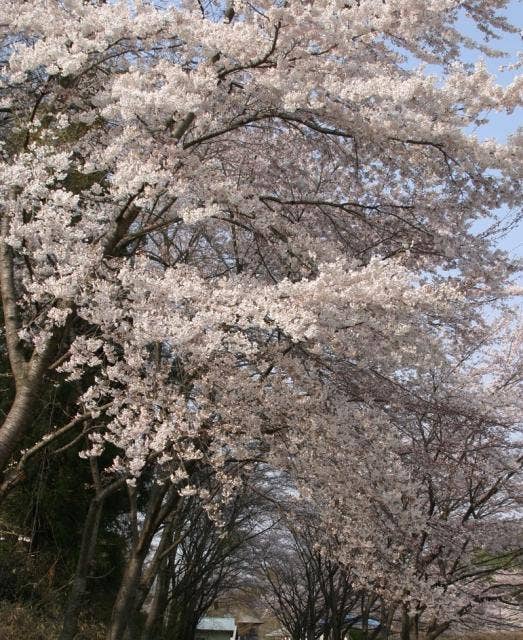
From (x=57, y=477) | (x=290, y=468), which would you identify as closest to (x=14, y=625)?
(x=57, y=477)

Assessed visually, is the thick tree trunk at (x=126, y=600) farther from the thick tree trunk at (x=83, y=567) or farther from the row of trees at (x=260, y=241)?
the thick tree trunk at (x=83, y=567)

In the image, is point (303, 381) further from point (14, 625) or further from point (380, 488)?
point (14, 625)

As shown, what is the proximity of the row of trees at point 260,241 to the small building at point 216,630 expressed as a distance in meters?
25.3

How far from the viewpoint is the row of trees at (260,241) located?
5270 millimetres

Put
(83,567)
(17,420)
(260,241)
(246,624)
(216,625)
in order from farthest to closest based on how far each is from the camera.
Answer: (246,624) → (216,625) → (83,567) → (260,241) → (17,420)

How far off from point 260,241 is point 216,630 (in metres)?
29.7

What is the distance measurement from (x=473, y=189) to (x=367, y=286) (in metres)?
2.42

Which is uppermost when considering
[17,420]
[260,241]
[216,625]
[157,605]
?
[260,241]

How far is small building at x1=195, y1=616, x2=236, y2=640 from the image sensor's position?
3183 cm

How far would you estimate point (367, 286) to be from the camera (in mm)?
4949

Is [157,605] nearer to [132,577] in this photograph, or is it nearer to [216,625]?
[132,577]

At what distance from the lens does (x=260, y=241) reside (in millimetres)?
7469

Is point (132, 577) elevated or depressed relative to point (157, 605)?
elevated

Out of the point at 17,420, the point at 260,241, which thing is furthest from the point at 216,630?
the point at 17,420
